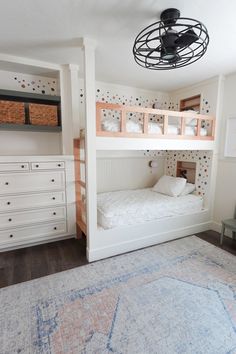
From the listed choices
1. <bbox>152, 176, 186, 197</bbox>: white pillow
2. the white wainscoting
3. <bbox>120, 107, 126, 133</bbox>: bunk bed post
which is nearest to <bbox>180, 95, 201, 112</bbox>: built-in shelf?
the white wainscoting

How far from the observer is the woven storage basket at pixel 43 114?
2.60 metres

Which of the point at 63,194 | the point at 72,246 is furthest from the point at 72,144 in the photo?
the point at 72,246

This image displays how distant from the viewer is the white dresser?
248cm

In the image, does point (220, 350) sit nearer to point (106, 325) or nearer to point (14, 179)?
point (106, 325)

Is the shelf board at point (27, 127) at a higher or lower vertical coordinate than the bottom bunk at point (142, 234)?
higher

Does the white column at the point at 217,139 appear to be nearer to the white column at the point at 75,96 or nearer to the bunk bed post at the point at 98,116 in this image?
the bunk bed post at the point at 98,116

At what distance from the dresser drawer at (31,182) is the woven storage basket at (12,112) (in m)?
0.72

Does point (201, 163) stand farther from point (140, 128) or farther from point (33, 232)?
point (33, 232)

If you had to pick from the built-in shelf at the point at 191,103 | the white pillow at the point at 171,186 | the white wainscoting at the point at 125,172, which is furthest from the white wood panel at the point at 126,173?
the built-in shelf at the point at 191,103

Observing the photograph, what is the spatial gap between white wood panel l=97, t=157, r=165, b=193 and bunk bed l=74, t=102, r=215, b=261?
1.28ft

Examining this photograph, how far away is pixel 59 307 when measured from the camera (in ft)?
5.43

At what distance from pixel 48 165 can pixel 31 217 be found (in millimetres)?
760

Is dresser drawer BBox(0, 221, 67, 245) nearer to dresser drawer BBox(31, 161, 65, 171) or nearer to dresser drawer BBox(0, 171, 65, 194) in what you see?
dresser drawer BBox(0, 171, 65, 194)

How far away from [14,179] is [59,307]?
5.32ft
